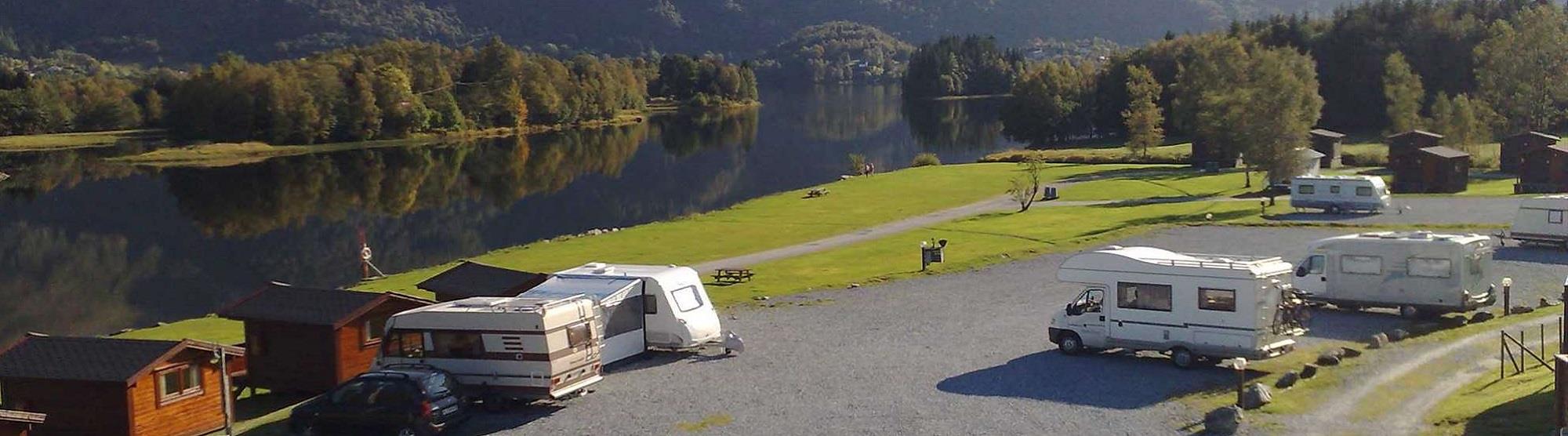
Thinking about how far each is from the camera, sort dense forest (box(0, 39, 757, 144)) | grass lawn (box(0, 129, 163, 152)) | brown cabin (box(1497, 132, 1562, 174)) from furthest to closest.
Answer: dense forest (box(0, 39, 757, 144)) → grass lawn (box(0, 129, 163, 152)) → brown cabin (box(1497, 132, 1562, 174))

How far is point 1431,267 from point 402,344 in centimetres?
2124

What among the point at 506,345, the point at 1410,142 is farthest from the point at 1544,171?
the point at 506,345

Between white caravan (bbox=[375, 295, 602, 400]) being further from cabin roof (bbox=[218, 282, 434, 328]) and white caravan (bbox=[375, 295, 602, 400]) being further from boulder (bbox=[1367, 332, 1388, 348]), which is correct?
boulder (bbox=[1367, 332, 1388, 348])

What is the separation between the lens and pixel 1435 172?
57.6m

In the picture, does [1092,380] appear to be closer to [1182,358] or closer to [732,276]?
[1182,358]

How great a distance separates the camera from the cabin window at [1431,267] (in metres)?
29.5

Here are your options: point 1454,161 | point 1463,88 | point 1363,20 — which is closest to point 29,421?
point 1454,161

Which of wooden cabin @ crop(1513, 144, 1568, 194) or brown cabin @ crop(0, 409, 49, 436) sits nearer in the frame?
brown cabin @ crop(0, 409, 49, 436)

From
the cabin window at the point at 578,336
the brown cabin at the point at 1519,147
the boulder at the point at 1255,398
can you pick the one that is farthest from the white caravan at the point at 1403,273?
the brown cabin at the point at 1519,147

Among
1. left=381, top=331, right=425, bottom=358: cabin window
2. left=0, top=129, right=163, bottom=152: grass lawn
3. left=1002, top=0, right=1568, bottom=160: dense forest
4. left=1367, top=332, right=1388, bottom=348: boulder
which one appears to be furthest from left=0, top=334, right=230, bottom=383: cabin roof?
left=0, top=129, right=163, bottom=152: grass lawn

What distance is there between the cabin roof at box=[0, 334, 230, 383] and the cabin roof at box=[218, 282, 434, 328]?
253cm

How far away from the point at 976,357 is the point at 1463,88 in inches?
3305

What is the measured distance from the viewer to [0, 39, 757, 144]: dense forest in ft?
413

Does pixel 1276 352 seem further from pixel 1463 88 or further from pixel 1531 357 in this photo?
pixel 1463 88
